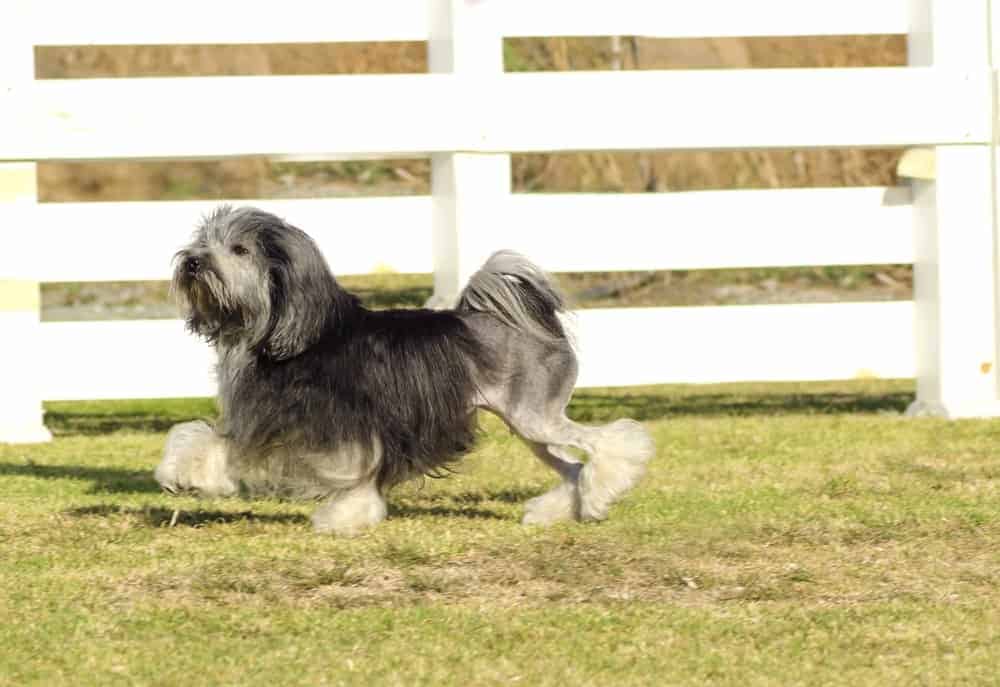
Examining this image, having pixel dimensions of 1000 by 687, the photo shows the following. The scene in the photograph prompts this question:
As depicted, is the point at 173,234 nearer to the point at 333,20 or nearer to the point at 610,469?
the point at 333,20

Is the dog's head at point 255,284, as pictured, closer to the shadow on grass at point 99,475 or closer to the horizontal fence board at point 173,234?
the shadow on grass at point 99,475

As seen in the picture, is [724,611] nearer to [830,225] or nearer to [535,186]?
[830,225]

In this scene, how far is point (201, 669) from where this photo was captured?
13.7 feet

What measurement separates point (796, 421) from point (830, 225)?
38.6 inches

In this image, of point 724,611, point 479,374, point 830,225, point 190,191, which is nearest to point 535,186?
point 190,191

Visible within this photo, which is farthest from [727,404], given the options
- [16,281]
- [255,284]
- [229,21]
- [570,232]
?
[255,284]

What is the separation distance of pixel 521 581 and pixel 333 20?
4.25 metres

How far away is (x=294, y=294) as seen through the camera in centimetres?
568

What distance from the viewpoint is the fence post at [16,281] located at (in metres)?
8.08

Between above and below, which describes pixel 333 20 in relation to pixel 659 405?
above

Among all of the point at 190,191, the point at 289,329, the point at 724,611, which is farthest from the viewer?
the point at 190,191

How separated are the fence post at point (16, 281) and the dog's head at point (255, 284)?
102 inches

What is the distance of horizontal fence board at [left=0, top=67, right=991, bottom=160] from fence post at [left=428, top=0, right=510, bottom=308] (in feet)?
0.18

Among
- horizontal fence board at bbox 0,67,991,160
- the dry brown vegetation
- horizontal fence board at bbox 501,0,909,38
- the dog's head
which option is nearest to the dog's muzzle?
the dog's head
